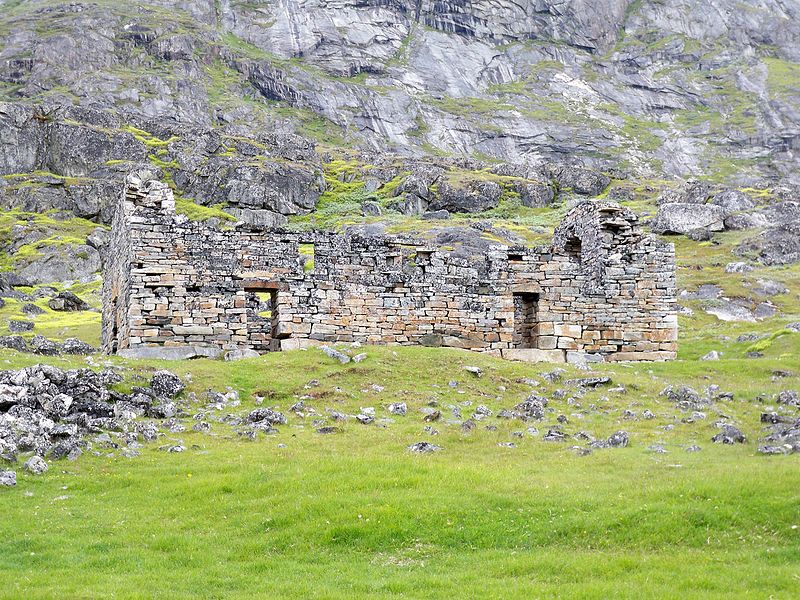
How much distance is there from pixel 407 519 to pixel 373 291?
588 inches

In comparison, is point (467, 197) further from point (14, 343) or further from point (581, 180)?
point (14, 343)

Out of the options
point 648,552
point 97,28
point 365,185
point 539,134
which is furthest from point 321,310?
point 97,28

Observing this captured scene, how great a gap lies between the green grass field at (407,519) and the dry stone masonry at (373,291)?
8442mm

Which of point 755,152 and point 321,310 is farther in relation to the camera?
point 755,152

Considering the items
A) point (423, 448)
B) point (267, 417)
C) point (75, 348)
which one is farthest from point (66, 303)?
point (423, 448)

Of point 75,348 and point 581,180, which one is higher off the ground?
point 581,180

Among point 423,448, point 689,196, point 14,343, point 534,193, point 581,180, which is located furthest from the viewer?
point 581,180

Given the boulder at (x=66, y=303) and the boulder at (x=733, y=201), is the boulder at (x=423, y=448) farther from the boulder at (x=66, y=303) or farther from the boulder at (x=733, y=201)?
the boulder at (x=733, y=201)

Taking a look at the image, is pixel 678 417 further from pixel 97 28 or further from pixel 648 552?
pixel 97 28

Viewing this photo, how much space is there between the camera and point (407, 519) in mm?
11188

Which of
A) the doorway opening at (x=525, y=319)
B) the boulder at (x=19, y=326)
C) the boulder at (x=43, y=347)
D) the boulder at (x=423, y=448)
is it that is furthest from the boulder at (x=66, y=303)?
the boulder at (x=423, y=448)

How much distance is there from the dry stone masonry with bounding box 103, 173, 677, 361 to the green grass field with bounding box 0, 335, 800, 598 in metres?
8.44

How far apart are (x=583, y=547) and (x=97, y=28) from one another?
202 meters

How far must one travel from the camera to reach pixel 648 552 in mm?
10102
